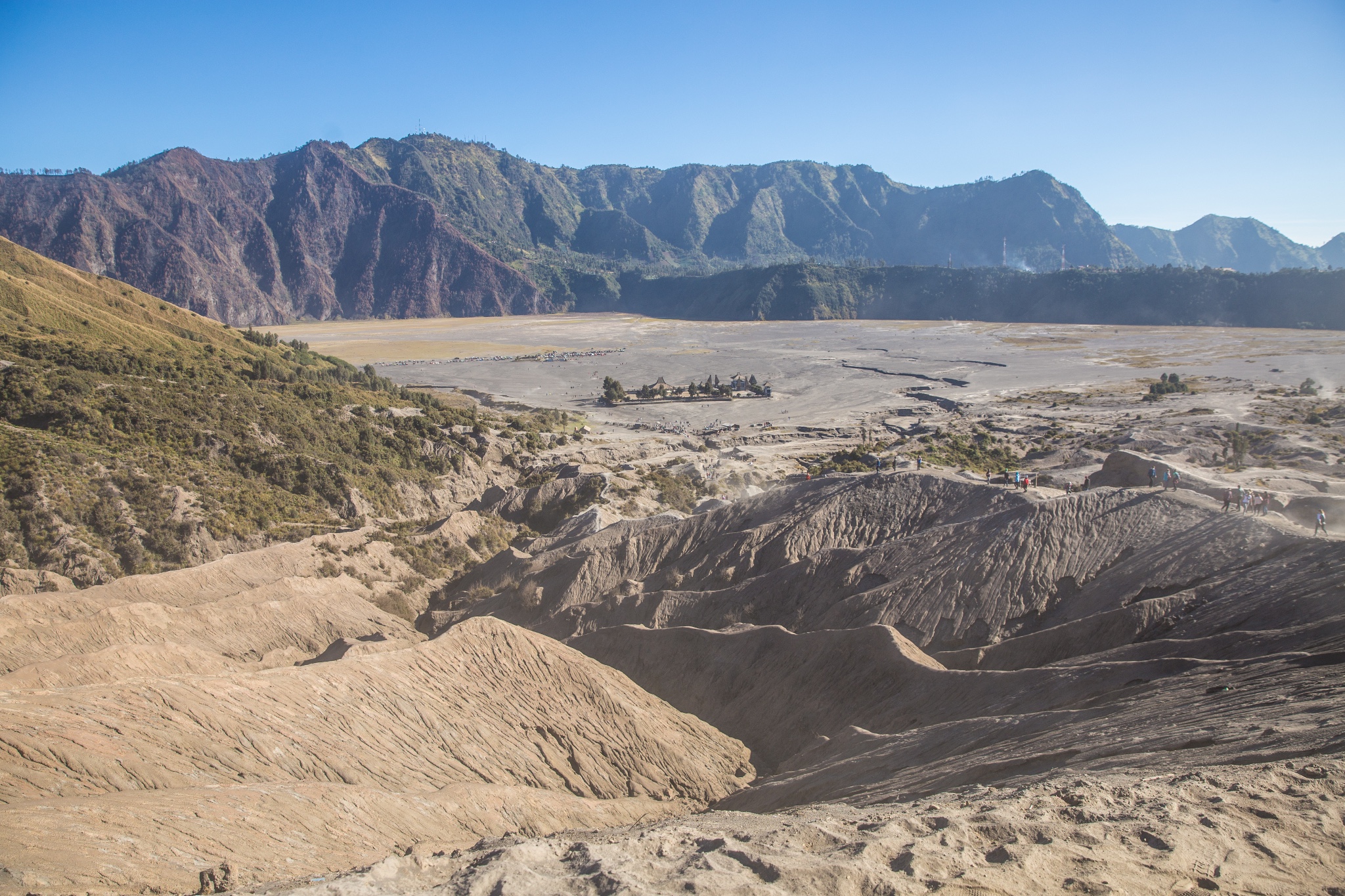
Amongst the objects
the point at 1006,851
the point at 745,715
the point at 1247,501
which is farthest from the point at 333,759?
the point at 1247,501

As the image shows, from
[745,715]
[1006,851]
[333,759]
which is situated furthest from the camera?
[745,715]

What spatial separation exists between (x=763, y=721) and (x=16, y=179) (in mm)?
242307

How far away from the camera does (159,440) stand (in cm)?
3391

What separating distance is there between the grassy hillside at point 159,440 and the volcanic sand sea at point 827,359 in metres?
31.0

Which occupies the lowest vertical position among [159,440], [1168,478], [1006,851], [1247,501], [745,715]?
[745,715]

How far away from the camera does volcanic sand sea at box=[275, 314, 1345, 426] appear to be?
80.8 meters

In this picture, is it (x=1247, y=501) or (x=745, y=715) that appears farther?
(x=1247, y=501)

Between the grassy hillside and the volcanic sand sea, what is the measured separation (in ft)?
102

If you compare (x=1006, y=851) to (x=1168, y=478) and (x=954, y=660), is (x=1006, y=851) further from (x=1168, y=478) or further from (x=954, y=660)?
(x=1168, y=478)

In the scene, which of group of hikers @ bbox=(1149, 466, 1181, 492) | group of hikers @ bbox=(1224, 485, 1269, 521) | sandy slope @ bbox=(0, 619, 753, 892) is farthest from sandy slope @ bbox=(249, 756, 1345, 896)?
group of hikers @ bbox=(1149, 466, 1181, 492)

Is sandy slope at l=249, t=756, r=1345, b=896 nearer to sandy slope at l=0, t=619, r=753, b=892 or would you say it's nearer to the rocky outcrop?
sandy slope at l=0, t=619, r=753, b=892

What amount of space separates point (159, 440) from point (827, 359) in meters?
87.9

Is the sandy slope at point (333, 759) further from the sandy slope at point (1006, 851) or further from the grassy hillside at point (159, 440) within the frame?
the grassy hillside at point (159, 440)

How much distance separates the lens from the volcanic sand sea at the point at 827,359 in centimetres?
8075
